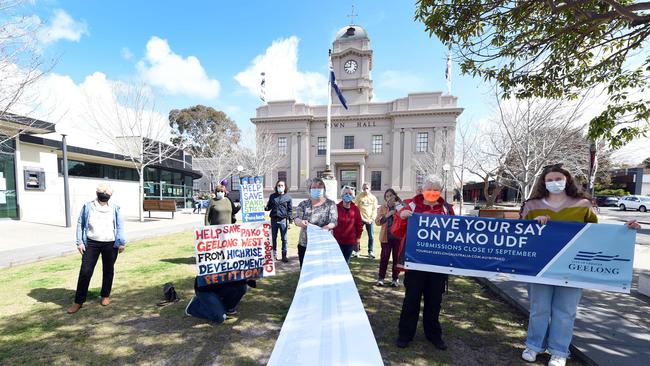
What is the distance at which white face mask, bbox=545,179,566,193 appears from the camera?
2.87 meters

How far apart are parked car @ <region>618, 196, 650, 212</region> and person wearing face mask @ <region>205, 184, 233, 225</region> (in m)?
36.7

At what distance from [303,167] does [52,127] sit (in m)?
23.7

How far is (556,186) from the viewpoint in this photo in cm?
289

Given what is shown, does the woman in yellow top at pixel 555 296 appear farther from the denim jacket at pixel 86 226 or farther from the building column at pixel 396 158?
the building column at pixel 396 158

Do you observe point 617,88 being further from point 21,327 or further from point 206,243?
point 21,327

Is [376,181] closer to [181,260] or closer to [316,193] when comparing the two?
[181,260]

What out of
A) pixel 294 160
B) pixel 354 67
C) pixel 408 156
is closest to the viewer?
pixel 408 156

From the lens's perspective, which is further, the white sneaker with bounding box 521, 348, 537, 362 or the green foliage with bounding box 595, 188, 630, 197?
the green foliage with bounding box 595, 188, 630, 197

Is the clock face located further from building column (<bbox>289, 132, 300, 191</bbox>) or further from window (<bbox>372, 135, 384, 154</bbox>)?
building column (<bbox>289, 132, 300, 191</bbox>)

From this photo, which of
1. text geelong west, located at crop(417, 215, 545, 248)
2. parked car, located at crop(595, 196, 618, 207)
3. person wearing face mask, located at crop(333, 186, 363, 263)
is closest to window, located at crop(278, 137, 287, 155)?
person wearing face mask, located at crop(333, 186, 363, 263)

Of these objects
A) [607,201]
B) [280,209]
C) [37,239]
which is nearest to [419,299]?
[280,209]

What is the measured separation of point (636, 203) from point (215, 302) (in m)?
37.4

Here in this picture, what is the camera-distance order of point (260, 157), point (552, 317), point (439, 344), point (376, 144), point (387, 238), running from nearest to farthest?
point (552, 317), point (439, 344), point (387, 238), point (260, 157), point (376, 144)

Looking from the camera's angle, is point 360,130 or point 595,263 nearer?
point 595,263
